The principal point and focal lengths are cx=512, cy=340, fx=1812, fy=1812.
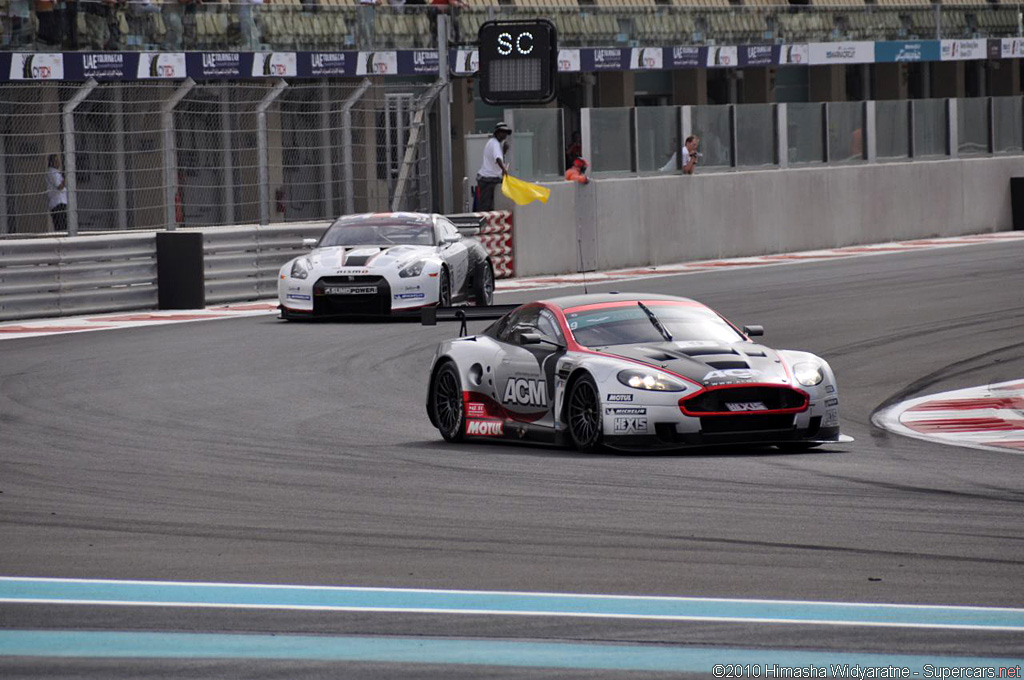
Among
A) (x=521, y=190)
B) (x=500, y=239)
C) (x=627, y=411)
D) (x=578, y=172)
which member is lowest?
(x=627, y=411)

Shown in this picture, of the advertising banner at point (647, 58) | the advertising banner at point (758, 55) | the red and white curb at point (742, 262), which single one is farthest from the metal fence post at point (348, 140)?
the advertising banner at point (758, 55)

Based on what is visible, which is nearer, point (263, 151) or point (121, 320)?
point (121, 320)

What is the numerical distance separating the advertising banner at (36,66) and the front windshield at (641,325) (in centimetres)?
1540

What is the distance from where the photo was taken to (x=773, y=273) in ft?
86.1

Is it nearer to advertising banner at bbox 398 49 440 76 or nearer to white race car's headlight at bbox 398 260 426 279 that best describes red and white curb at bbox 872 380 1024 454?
white race car's headlight at bbox 398 260 426 279

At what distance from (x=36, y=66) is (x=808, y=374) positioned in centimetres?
1720

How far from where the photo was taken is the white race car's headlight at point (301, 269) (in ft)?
67.1

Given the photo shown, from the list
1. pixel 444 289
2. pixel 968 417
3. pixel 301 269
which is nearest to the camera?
pixel 968 417

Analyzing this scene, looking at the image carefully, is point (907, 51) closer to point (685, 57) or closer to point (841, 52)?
point (841, 52)

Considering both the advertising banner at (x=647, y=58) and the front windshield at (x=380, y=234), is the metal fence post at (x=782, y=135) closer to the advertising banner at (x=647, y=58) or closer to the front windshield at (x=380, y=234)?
the advertising banner at (x=647, y=58)

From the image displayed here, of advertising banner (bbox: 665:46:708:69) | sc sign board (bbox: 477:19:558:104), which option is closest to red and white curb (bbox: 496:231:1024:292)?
sc sign board (bbox: 477:19:558:104)

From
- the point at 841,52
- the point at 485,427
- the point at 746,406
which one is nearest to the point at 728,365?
the point at 746,406

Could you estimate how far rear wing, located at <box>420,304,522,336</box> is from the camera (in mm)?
13022

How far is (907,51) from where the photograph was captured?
148 feet
